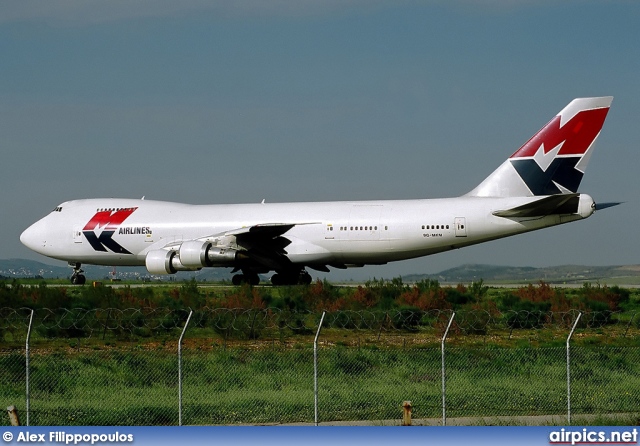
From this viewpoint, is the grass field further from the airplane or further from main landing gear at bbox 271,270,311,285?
main landing gear at bbox 271,270,311,285

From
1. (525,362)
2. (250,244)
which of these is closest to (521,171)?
(250,244)

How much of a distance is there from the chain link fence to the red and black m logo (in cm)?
1301

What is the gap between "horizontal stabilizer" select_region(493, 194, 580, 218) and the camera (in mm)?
34312

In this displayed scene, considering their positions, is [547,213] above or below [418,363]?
above

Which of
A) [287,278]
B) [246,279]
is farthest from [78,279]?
[287,278]

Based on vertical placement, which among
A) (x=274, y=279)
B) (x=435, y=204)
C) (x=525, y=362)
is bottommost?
(x=525, y=362)

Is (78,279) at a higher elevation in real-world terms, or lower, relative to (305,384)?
higher

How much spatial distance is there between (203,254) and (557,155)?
44.2 feet

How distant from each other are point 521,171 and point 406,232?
486cm

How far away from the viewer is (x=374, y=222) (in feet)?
123

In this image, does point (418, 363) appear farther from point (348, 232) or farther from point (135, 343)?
point (348, 232)

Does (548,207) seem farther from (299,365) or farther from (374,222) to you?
(299,365)

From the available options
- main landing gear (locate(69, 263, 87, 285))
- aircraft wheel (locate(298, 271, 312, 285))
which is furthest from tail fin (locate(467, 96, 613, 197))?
main landing gear (locate(69, 263, 87, 285))

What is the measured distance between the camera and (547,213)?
116 feet
